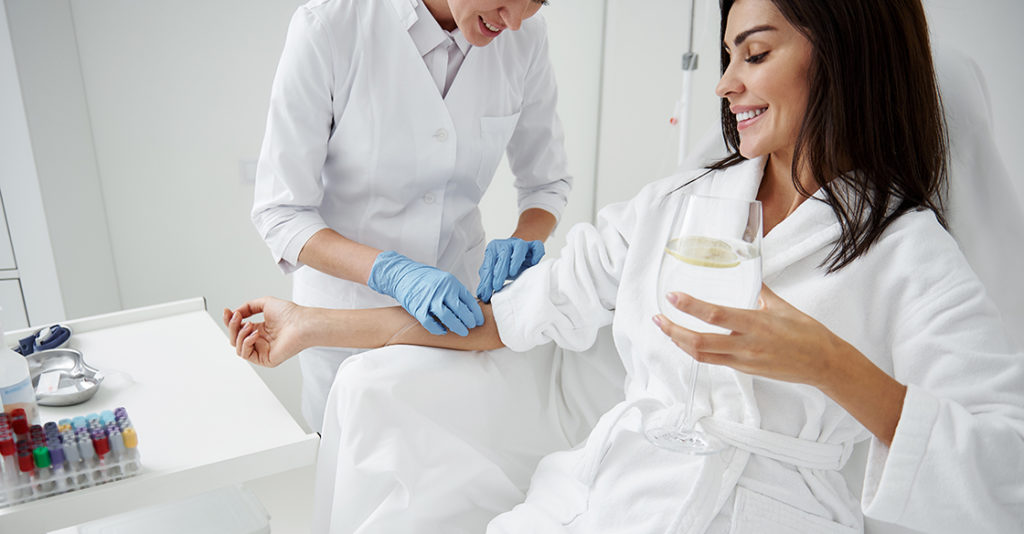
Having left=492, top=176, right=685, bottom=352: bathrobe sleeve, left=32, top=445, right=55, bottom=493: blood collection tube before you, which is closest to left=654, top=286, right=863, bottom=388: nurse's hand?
left=492, top=176, right=685, bottom=352: bathrobe sleeve

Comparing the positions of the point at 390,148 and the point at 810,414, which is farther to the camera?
the point at 390,148

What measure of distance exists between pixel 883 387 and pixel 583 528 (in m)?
0.50

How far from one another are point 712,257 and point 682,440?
0.31m

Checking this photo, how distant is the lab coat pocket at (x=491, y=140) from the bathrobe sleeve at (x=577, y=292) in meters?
0.32

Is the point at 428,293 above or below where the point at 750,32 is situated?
below

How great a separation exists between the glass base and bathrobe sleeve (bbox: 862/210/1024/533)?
0.20 meters

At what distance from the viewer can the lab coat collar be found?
4.55ft

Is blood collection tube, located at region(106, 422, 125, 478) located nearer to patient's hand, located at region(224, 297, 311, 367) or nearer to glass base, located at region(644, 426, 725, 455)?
patient's hand, located at region(224, 297, 311, 367)

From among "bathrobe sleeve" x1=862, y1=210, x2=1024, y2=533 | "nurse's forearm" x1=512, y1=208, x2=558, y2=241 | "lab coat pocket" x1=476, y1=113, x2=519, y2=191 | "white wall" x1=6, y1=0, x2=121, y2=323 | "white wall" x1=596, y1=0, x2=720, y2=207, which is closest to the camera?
"bathrobe sleeve" x1=862, y1=210, x2=1024, y2=533

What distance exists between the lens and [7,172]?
1.84 m

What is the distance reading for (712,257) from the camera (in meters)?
0.72

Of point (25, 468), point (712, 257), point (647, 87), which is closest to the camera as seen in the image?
point (712, 257)

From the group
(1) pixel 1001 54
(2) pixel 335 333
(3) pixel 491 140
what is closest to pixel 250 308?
(2) pixel 335 333

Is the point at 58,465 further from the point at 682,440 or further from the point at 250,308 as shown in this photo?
the point at 682,440
